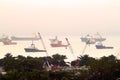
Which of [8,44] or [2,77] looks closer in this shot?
[2,77]

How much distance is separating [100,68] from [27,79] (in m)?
8.66

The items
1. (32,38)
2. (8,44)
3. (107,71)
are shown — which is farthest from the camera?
(32,38)

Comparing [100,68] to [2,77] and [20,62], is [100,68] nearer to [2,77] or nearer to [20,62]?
[2,77]

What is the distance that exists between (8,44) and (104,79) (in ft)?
444

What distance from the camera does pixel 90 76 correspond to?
34.1 meters

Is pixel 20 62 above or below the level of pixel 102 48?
below

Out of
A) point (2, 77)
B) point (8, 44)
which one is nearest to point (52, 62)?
point (2, 77)

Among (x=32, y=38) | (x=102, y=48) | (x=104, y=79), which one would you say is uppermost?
(x=32, y=38)

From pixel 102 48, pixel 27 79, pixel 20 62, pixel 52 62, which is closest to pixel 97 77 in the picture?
pixel 27 79

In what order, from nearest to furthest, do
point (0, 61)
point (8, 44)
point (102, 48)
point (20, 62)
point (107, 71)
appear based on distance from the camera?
point (107, 71) → point (20, 62) → point (0, 61) → point (102, 48) → point (8, 44)

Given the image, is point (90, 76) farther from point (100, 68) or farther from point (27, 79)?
point (27, 79)

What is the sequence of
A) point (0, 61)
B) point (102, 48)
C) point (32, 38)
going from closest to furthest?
point (0, 61) < point (102, 48) < point (32, 38)

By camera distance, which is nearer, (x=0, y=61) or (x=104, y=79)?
(x=104, y=79)

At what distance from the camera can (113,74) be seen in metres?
34.6
